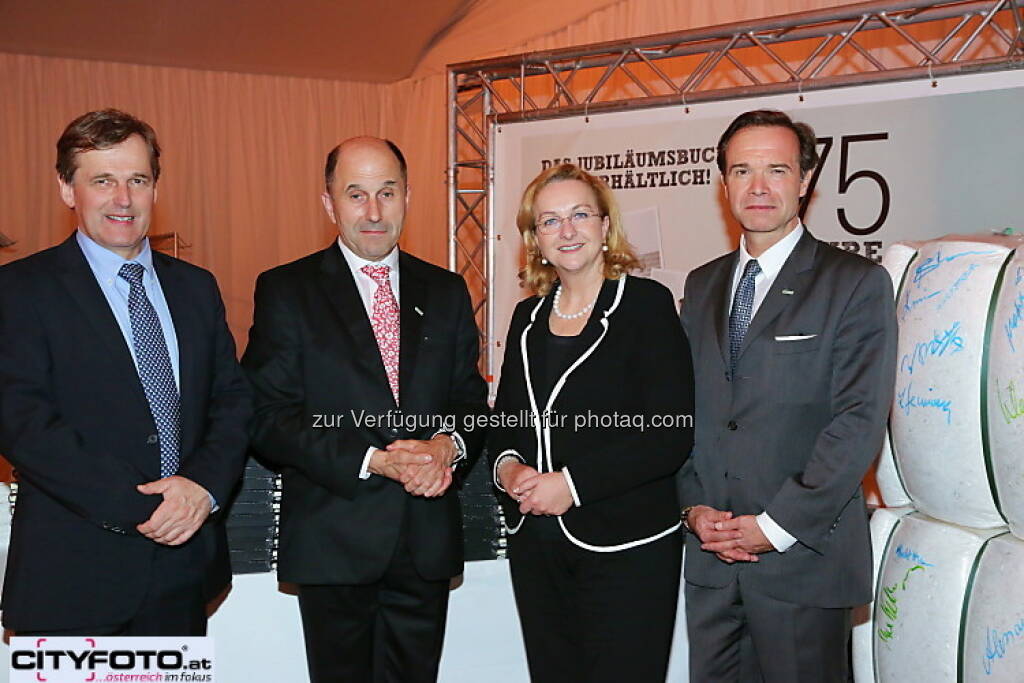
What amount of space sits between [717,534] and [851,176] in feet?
8.15

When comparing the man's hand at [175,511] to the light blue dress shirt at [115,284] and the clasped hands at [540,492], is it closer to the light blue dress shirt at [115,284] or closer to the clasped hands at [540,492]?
the light blue dress shirt at [115,284]

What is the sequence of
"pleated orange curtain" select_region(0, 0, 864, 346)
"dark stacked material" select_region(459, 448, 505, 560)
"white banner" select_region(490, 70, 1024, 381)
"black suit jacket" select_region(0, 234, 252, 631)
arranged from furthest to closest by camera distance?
"pleated orange curtain" select_region(0, 0, 864, 346)
"white banner" select_region(490, 70, 1024, 381)
"dark stacked material" select_region(459, 448, 505, 560)
"black suit jacket" select_region(0, 234, 252, 631)

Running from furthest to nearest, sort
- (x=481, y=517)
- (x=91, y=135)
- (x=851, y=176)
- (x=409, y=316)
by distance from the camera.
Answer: (x=851, y=176) < (x=481, y=517) < (x=409, y=316) < (x=91, y=135)

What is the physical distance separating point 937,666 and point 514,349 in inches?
50.1

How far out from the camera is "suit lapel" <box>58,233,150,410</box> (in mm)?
2221

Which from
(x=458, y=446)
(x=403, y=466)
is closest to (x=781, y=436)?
(x=458, y=446)
